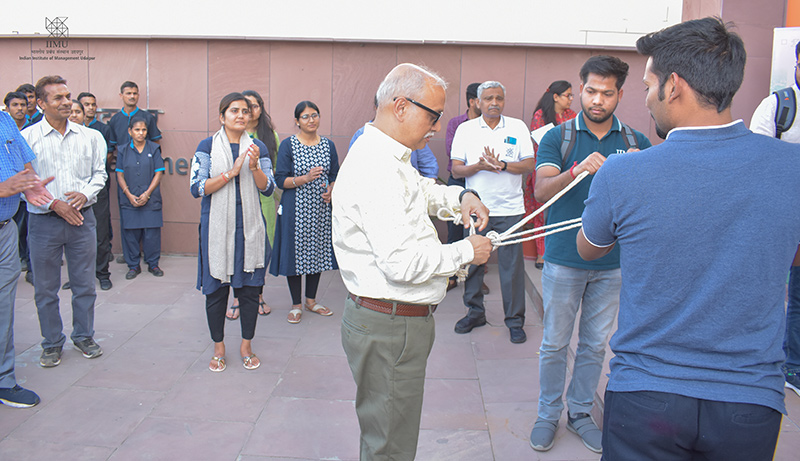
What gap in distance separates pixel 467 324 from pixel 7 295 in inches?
127

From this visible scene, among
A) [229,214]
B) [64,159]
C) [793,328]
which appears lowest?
[793,328]

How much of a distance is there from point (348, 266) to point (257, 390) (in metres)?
1.96

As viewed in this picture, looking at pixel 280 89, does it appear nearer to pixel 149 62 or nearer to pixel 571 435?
pixel 149 62

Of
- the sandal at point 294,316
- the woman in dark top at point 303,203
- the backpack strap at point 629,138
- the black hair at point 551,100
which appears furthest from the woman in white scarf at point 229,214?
the black hair at point 551,100

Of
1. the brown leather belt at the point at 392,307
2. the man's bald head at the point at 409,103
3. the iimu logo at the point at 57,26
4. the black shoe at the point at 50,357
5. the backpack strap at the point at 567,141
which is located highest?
the iimu logo at the point at 57,26

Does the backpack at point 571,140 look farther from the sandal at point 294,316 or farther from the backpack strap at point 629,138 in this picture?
the sandal at point 294,316

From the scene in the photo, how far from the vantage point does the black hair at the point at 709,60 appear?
5.15 ft

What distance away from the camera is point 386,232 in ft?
6.70

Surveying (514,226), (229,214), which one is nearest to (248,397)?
(229,214)

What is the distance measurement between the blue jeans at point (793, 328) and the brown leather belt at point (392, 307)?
2429 millimetres

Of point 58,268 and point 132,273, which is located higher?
point 58,268

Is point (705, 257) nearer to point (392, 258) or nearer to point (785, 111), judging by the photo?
point (392, 258)

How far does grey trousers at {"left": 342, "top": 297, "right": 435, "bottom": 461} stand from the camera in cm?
226

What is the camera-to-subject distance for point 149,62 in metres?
6.78
